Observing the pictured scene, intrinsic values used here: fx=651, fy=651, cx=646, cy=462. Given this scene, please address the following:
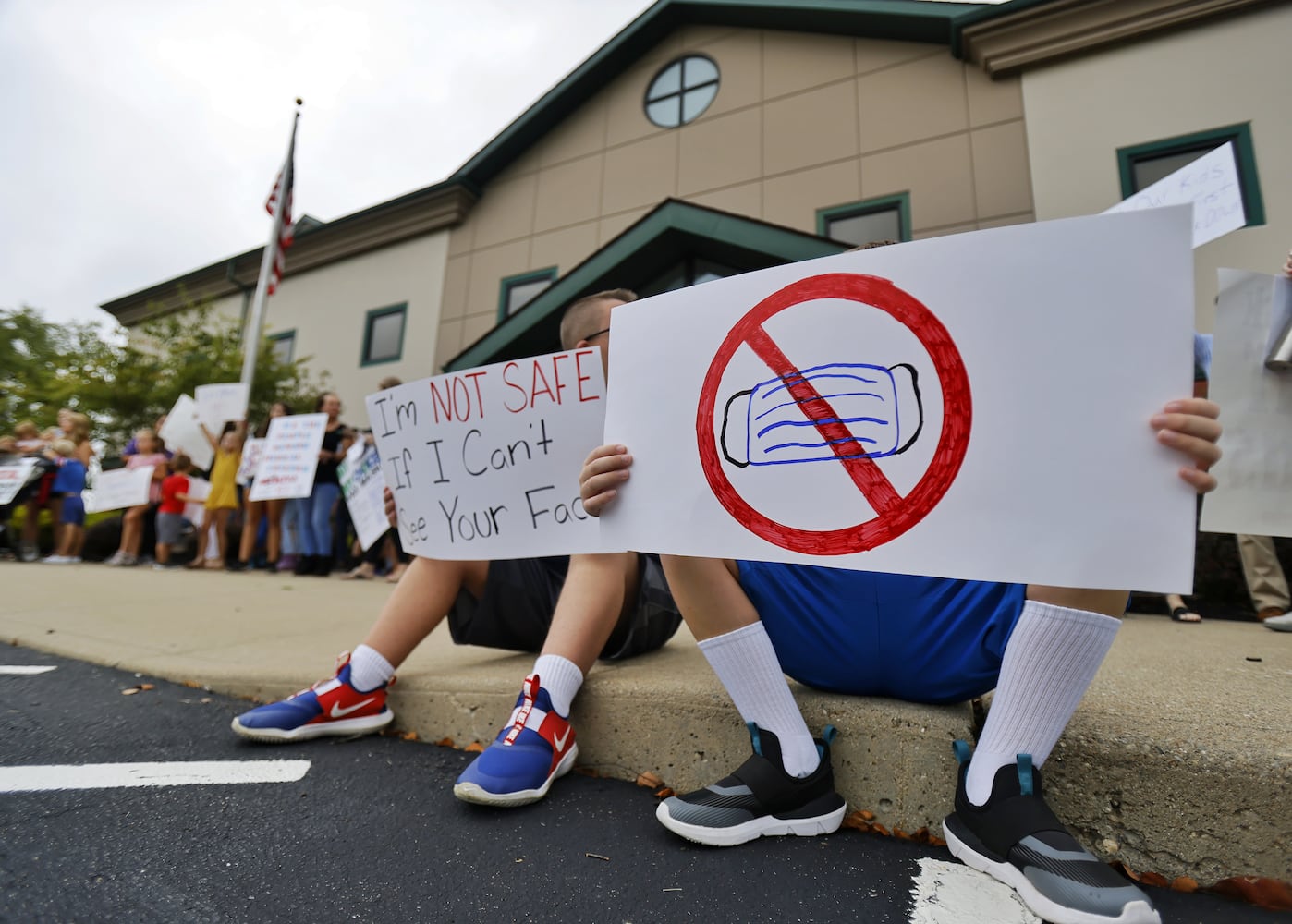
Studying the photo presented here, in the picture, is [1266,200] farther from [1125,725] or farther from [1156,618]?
[1125,725]

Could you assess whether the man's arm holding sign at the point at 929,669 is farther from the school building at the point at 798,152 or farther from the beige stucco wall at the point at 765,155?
the beige stucco wall at the point at 765,155

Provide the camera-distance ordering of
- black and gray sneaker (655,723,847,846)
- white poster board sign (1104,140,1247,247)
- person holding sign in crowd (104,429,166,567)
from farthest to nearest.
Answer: person holding sign in crowd (104,429,166,567) → white poster board sign (1104,140,1247,247) → black and gray sneaker (655,723,847,846)

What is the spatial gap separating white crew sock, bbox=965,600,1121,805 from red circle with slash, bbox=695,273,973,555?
0.26 m

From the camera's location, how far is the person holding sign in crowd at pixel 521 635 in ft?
4.34

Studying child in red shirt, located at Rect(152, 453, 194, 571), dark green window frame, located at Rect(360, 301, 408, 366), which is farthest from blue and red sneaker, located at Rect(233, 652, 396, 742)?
dark green window frame, located at Rect(360, 301, 408, 366)

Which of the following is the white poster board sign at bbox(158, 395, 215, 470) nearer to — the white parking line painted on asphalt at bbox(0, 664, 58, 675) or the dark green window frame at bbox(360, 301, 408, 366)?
the dark green window frame at bbox(360, 301, 408, 366)

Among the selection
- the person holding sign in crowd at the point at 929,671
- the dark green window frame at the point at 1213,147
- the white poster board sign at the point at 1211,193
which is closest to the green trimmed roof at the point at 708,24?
the dark green window frame at the point at 1213,147

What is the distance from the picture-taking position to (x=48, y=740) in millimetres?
1649

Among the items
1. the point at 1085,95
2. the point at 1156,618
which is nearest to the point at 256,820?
the point at 1156,618

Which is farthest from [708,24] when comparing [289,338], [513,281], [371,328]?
[289,338]

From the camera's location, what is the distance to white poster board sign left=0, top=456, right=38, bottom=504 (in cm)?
627

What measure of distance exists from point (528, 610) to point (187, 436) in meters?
6.84

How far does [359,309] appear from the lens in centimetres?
1009

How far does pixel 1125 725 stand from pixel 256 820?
1.58m
